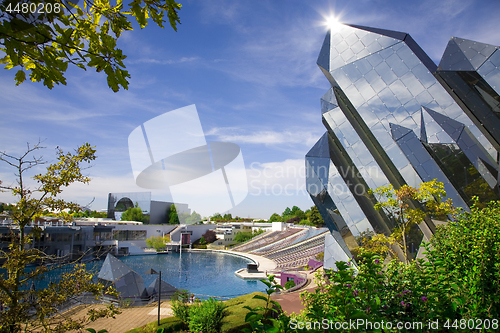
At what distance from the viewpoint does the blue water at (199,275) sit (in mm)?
24484

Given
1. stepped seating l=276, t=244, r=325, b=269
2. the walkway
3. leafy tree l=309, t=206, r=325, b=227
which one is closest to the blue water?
the walkway

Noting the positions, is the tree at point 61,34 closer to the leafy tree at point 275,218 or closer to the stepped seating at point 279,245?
the stepped seating at point 279,245

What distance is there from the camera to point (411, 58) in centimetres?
1283

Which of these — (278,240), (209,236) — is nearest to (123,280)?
(278,240)

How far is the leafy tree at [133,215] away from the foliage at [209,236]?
59.8 ft

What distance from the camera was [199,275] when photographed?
102 feet

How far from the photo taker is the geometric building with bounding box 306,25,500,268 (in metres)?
10.9

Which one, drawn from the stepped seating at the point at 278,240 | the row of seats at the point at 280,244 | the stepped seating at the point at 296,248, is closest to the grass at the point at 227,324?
the stepped seating at the point at 296,248

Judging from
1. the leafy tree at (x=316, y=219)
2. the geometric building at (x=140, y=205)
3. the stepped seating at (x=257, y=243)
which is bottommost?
the stepped seating at (x=257, y=243)

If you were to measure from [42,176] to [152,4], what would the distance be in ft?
11.9

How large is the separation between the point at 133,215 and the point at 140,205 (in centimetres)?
327

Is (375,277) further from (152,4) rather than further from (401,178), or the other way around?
(401,178)

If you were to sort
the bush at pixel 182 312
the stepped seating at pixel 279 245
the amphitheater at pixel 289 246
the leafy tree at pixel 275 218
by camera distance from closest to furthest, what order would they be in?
the bush at pixel 182 312 → the amphitheater at pixel 289 246 → the stepped seating at pixel 279 245 → the leafy tree at pixel 275 218

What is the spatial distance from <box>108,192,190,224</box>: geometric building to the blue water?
1072 inches
